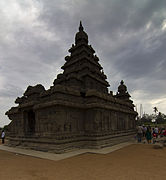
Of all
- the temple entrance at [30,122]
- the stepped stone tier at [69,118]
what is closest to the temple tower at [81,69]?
the stepped stone tier at [69,118]

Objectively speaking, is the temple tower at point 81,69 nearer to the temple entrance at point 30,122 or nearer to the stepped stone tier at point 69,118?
the stepped stone tier at point 69,118

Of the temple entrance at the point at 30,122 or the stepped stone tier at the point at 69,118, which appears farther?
the temple entrance at the point at 30,122

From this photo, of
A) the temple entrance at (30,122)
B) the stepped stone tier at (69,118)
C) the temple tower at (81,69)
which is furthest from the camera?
the temple tower at (81,69)

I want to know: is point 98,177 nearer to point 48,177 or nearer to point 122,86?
point 48,177

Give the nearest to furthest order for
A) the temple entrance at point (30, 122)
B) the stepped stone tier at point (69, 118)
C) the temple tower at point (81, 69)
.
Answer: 1. the stepped stone tier at point (69, 118)
2. the temple entrance at point (30, 122)
3. the temple tower at point (81, 69)

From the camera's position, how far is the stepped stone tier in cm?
1159

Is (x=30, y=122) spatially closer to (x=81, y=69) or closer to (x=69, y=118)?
(x=69, y=118)

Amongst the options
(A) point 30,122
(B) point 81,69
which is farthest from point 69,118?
(B) point 81,69

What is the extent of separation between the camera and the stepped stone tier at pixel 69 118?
11.6m

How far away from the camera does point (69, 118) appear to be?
12453 mm

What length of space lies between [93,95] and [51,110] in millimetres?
4002

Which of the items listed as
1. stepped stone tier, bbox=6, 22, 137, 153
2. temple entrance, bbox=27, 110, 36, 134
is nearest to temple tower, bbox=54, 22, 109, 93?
stepped stone tier, bbox=6, 22, 137, 153

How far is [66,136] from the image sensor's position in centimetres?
1166

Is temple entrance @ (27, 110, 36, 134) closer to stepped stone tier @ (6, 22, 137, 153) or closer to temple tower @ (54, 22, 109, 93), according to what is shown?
stepped stone tier @ (6, 22, 137, 153)
